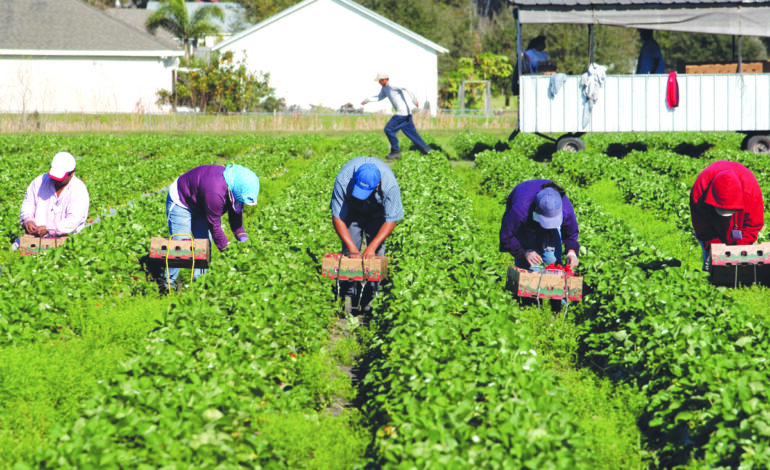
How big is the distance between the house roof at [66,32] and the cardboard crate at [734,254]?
34.8 m

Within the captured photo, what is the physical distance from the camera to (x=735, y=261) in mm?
7297

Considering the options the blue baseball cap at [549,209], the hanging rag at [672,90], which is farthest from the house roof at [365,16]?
the blue baseball cap at [549,209]

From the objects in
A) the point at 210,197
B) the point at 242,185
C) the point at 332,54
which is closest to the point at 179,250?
the point at 210,197

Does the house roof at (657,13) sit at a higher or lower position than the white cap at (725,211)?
higher

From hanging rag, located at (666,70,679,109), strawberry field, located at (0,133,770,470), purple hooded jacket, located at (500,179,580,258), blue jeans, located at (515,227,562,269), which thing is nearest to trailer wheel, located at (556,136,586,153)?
hanging rag, located at (666,70,679,109)

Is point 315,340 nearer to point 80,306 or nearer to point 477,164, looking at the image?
point 80,306

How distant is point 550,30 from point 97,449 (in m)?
49.1

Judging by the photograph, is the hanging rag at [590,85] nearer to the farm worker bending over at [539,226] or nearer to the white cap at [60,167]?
the farm worker bending over at [539,226]

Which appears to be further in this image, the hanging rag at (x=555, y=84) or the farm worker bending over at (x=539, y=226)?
the hanging rag at (x=555, y=84)

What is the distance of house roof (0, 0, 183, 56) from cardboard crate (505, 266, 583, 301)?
34.6 m

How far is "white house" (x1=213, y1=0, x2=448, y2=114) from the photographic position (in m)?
40.3

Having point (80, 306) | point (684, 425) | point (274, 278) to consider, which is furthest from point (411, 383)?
point (80, 306)

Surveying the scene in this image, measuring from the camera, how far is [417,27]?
52656 millimetres

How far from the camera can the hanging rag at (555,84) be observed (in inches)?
696
